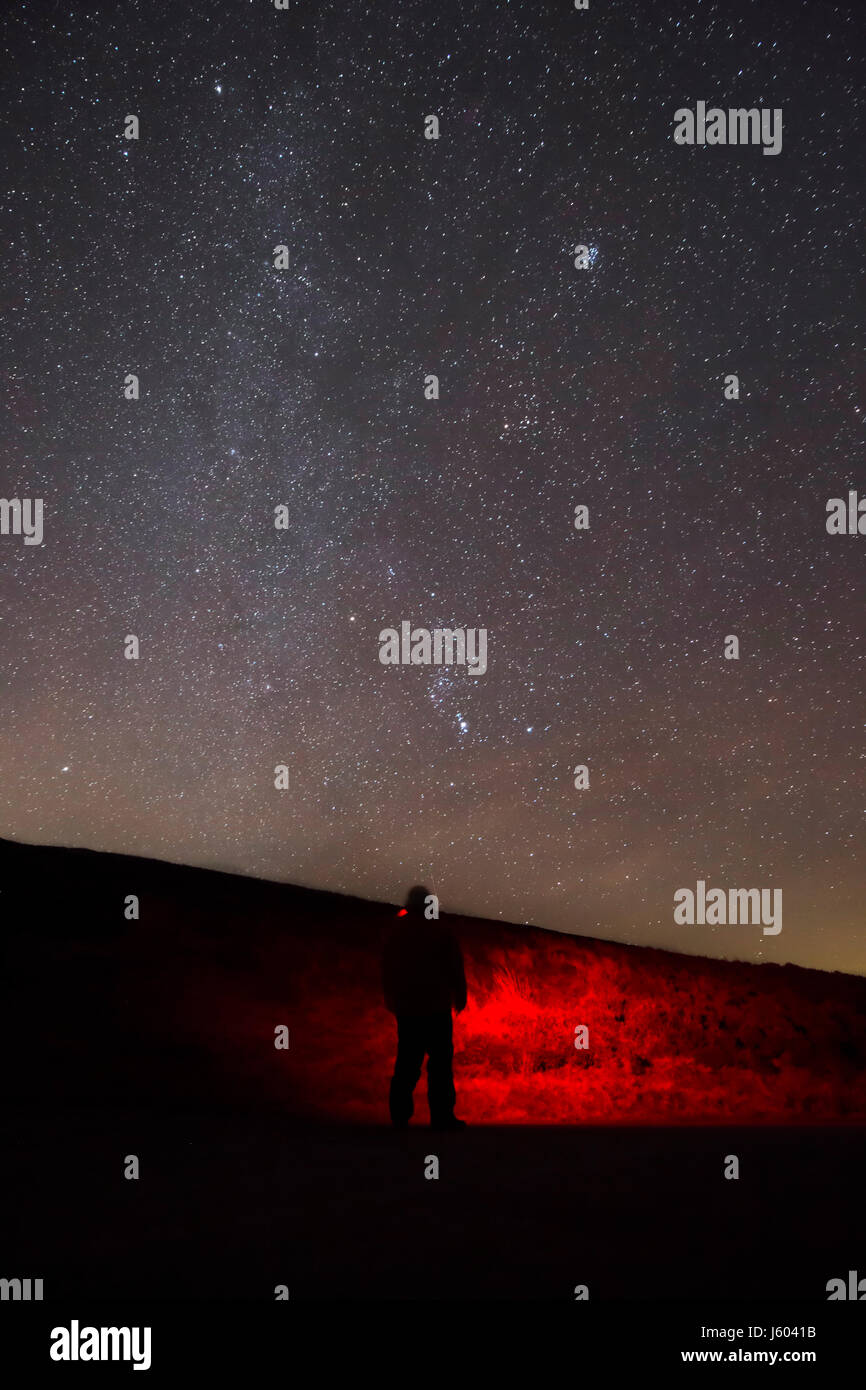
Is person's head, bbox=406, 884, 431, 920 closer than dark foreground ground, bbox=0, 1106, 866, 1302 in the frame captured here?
No

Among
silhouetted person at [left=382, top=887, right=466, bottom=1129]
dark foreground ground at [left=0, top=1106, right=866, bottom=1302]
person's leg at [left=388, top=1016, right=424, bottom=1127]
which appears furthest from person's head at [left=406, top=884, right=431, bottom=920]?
dark foreground ground at [left=0, top=1106, right=866, bottom=1302]

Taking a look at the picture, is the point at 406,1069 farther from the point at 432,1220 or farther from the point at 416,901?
the point at 432,1220

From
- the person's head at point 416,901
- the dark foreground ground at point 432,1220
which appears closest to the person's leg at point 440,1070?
the person's head at point 416,901

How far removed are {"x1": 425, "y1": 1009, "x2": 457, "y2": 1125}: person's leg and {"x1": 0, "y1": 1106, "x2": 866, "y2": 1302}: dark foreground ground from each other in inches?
55.7

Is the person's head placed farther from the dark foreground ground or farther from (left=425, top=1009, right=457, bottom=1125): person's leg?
the dark foreground ground

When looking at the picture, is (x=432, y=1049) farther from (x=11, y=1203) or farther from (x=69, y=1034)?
(x=69, y=1034)

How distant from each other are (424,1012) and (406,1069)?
20.0 inches

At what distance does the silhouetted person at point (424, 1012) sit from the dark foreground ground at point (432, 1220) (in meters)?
1.45

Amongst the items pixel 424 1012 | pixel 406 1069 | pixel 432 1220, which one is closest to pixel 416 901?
pixel 424 1012

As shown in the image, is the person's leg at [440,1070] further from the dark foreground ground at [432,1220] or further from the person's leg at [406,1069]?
the dark foreground ground at [432,1220]

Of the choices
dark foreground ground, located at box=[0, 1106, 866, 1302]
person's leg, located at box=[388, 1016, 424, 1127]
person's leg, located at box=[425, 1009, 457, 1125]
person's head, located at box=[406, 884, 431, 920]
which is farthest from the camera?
person's head, located at box=[406, 884, 431, 920]

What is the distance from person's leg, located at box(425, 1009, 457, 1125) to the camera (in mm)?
8359

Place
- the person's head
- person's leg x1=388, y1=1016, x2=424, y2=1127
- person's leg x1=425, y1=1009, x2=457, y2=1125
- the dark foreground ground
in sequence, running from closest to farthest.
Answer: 1. the dark foreground ground
2. person's leg x1=425, y1=1009, x2=457, y2=1125
3. person's leg x1=388, y1=1016, x2=424, y2=1127
4. the person's head
